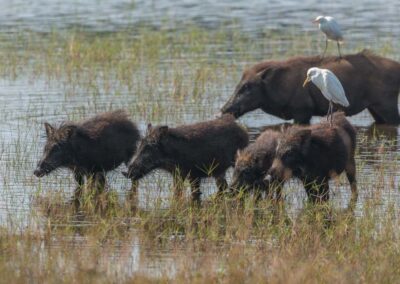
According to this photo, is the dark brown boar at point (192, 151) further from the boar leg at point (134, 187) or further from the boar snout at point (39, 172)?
the boar snout at point (39, 172)

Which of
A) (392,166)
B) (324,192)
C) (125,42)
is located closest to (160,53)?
(125,42)

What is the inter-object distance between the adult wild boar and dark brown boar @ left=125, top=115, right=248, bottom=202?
3.86 m

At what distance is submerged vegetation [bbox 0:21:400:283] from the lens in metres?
9.32

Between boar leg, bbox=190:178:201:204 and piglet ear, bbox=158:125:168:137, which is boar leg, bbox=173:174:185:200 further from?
piglet ear, bbox=158:125:168:137

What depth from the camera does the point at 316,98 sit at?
16.6m

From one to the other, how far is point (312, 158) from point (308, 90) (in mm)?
4796

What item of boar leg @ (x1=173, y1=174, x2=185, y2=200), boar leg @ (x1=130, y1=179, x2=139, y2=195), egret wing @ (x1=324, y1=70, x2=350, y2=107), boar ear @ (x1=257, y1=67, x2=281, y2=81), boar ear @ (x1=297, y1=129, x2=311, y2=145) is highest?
boar ear @ (x1=297, y1=129, x2=311, y2=145)

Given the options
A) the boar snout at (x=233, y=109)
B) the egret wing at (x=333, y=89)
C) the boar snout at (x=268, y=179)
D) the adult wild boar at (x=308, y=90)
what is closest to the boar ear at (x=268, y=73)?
the adult wild boar at (x=308, y=90)

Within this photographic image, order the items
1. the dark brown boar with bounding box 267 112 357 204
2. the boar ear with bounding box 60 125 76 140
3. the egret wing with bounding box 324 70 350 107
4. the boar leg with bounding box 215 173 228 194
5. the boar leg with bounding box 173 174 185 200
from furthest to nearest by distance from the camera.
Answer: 1. the egret wing with bounding box 324 70 350 107
2. the boar ear with bounding box 60 125 76 140
3. the boar leg with bounding box 215 173 228 194
4. the boar leg with bounding box 173 174 185 200
5. the dark brown boar with bounding box 267 112 357 204

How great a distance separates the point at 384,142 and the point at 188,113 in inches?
129

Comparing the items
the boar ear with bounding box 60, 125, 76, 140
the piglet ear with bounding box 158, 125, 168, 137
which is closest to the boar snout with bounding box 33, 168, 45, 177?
the boar ear with bounding box 60, 125, 76, 140

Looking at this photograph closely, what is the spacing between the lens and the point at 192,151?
12648mm

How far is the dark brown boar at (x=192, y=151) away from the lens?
494 inches

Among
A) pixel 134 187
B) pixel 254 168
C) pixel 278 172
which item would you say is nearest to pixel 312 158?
pixel 278 172
